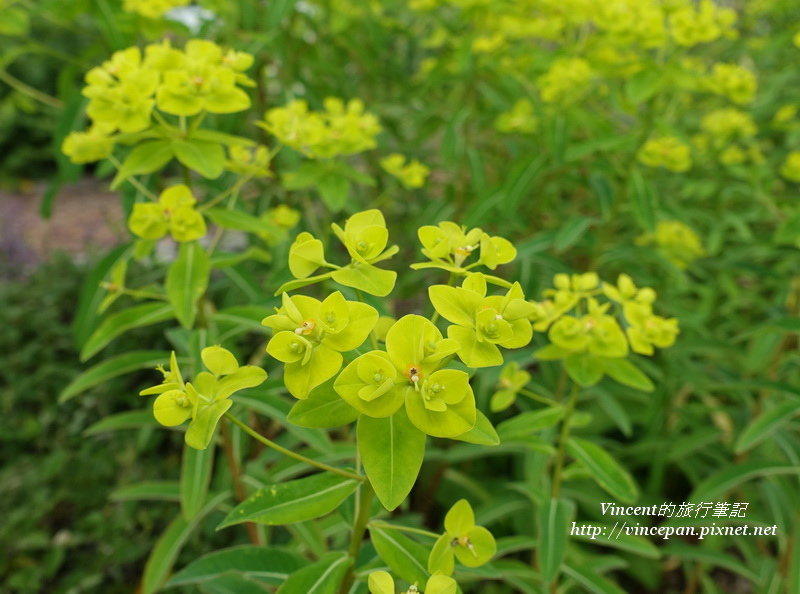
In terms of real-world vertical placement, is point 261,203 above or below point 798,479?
above

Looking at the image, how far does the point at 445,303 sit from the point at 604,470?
562 mm

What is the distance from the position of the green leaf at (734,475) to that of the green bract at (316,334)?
116 centimetres

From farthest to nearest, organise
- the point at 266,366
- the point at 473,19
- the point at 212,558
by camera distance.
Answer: the point at 473,19
the point at 266,366
the point at 212,558

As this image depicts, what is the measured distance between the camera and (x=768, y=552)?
2.04 m

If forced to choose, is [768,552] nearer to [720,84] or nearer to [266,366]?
[720,84]

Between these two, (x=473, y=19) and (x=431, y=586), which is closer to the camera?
(x=431, y=586)

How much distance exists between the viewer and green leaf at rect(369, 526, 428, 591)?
80 centimetres

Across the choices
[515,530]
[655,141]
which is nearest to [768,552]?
[515,530]

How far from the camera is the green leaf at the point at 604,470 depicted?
102 centimetres

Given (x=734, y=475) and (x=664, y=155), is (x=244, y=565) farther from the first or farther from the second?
(x=664, y=155)

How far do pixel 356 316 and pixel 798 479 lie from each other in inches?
64.0

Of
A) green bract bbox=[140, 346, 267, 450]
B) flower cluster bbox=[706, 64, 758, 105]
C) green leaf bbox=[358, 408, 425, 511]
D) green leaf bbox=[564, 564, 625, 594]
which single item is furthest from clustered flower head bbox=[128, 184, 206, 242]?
flower cluster bbox=[706, 64, 758, 105]

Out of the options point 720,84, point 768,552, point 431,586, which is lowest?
point 768,552

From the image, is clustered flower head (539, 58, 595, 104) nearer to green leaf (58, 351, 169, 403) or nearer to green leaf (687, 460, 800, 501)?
green leaf (687, 460, 800, 501)
